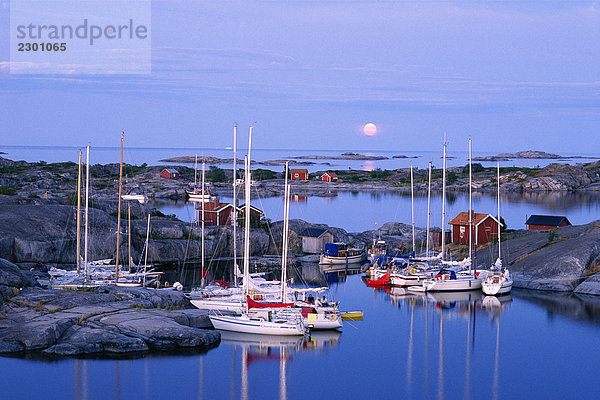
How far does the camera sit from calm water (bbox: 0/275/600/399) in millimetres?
28578

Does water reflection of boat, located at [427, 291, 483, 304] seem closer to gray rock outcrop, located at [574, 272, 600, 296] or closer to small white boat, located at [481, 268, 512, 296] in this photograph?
small white boat, located at [481, 268, 512, 296]

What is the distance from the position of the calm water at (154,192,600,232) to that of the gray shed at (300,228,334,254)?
56.2 ft

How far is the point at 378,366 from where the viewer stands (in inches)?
1278

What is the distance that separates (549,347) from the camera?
3638 centimetres

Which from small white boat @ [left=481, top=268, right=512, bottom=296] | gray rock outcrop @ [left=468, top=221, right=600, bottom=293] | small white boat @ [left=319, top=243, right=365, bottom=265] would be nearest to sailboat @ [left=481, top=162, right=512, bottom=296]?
small white boat @ [left=481, top=268, right=512, bottom=296]

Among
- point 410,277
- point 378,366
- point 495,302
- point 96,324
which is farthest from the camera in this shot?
point 410,277

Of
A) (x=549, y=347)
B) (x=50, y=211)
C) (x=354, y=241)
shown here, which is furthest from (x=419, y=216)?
(x=549, y=347)

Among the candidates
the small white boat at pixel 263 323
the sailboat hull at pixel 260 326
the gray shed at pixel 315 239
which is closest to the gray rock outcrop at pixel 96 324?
the small white boat at pixel 263 323

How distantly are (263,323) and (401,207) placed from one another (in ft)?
260

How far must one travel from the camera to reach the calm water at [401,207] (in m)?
→ 91.5

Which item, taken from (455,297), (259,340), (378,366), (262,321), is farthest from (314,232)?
(378,366)

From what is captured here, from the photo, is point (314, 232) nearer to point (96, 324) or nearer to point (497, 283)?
point (497, 283)

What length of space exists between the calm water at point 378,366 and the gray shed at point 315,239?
20367 millimetres

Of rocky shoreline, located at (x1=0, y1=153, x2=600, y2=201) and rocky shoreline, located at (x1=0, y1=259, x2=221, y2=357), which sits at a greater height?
rocky shoreline, located at (x1=0, y1=153, x2=600, y2=201)
